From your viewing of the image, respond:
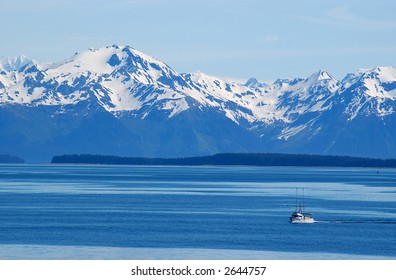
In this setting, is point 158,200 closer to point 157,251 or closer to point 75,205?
point 75,205

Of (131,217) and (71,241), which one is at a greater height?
(131,217)

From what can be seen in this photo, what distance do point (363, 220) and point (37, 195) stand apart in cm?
6461

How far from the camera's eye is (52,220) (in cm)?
11306

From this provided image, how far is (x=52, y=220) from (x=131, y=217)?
937 centimetres

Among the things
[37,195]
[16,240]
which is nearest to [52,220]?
[16,240]

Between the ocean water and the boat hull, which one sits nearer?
the ocean water

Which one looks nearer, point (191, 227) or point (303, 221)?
point (191, 227)

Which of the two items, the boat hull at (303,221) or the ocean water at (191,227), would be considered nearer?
the ocean water at (191,227)

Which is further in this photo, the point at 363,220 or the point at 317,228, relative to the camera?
the point at 363,220

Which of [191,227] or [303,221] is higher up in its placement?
[303,221]

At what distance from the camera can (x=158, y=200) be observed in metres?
154

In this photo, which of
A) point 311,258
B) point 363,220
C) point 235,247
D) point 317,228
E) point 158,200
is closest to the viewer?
point 311,258

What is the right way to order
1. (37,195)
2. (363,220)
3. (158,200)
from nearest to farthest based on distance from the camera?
1. (363,220)
2. (158,200)
3. (37,195)

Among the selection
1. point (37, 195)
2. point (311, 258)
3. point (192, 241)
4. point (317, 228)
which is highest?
point (37, 195)
